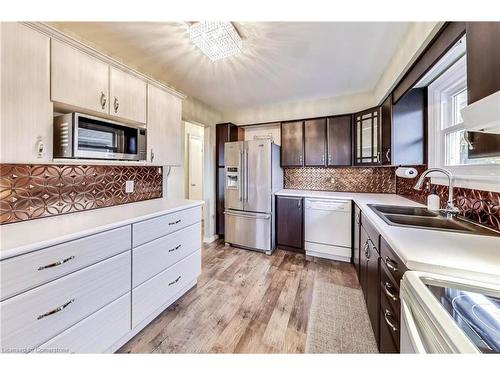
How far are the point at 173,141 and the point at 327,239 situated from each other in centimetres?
240

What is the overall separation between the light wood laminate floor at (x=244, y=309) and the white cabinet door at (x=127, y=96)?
1762mm

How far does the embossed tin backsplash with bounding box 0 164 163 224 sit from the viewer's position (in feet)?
4.07

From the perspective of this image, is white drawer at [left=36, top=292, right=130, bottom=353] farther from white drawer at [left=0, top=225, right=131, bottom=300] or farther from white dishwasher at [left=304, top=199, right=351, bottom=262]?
white dishwasher at [left=304, top=199, right=351, bottom=262]

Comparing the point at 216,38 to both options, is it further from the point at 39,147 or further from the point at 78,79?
the point at 39,147

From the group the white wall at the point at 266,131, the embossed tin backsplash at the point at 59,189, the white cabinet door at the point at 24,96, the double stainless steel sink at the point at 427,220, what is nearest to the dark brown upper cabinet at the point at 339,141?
the white wall at the point at 266,131

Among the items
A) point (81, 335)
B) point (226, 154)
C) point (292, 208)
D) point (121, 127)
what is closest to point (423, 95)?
point (292, 208)

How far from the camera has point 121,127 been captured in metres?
1.60

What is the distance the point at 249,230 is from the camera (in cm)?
312

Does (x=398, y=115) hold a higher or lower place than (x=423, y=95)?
lower

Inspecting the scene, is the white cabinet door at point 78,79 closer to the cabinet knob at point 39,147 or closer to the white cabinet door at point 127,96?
the white cabinet door at point 127,96

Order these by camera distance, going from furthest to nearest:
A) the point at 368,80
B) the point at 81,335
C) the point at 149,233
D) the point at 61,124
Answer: the point at 368,80 < the point at 149,233 < the point at 61,124 < the point at 81,335
